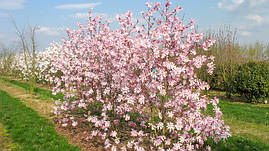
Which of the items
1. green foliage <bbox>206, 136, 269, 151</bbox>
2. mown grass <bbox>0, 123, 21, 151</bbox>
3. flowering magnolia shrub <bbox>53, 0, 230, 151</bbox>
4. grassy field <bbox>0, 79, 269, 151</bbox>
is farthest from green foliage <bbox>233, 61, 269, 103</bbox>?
mown grass <bbox>0, 123, 21, 151</bbox>

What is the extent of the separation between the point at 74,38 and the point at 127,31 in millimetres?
2159

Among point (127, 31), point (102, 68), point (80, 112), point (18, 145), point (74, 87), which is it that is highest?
point (127, 31)

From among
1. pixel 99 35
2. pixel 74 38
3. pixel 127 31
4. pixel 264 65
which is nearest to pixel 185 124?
pixel 127 31

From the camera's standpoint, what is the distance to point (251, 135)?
6.93m

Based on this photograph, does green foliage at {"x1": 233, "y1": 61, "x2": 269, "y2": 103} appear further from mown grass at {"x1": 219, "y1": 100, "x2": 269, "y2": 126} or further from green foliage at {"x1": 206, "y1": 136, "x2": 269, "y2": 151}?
green foliage at {"x1": 206, "y1": 136, "x2": 269, "y2": 151}

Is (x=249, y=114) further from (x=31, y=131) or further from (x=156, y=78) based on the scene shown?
(x=31, y=131)

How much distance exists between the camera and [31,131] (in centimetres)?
725

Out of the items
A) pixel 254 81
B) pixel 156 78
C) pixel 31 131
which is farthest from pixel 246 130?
pixel 31 131

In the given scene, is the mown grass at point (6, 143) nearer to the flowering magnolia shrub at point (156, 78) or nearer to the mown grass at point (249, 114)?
the flowering magnolia shrub at point (156, 78)

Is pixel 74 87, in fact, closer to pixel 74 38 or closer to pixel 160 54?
pixel 74 38

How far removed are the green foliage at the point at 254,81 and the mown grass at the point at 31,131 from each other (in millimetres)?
9999

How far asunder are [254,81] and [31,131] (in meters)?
10.9

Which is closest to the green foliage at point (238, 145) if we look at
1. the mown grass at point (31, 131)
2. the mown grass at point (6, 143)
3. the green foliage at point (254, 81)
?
the mown grass at point (31, 131)

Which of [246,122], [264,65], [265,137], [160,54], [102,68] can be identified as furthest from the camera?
[264,65]
